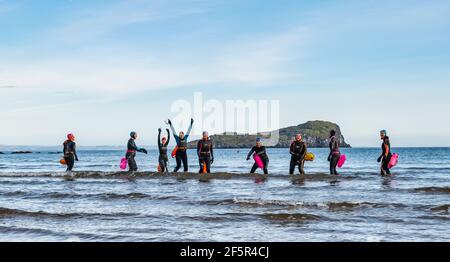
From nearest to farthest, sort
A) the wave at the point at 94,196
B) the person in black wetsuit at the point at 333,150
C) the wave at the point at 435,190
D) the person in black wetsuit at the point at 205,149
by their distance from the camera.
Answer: the wave at the point at 94,196
the wave at the point at 435,190
the person in black wetsuit at the point at 333,150
the person in black wetsuit at the point at 205,149

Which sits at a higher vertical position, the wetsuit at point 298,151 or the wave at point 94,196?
the wetsuit at point 298,151

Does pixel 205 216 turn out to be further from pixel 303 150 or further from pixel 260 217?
pixel 303 150

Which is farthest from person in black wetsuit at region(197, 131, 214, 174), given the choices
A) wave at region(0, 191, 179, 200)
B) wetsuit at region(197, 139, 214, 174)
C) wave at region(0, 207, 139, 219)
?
wave at region(0, 207, 139, 219)

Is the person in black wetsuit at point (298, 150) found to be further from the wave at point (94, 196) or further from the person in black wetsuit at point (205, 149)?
the wave at point (94, 196)

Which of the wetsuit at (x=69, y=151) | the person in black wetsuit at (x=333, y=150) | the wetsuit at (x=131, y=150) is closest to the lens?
the person in black wetsuit at (x=333, y=150)

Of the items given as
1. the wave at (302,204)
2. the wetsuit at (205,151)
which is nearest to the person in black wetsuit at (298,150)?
the wetsuit at (205,151)

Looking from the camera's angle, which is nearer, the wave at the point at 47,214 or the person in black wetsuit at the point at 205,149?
the wave at the point at 47,214

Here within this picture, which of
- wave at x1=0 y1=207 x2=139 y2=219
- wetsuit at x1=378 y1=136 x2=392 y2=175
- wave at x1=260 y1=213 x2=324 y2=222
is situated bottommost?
wave at x1=0 y1=207 x2=139 y2=219

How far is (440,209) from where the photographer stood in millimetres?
12562

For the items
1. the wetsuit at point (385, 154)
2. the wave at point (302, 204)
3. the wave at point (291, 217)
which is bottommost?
the wave at point (291, 217)

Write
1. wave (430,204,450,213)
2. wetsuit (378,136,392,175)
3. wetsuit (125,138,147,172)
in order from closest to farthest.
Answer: wave (430,204,450,213) < wetsuit (378,136,392,175) < wetsuit (125,138,147,172)

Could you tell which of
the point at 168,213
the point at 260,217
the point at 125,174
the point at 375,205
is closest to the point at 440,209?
the point at 375,205

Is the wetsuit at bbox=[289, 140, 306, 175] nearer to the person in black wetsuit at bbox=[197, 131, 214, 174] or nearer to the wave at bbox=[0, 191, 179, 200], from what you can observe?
the person in black wetsuit at bbox=[197, 131, 214, 174]
